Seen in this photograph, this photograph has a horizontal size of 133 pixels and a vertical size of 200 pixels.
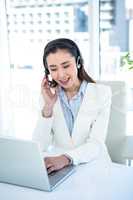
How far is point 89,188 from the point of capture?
1006 millimetres

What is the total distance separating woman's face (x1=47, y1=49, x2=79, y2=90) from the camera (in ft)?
4.70

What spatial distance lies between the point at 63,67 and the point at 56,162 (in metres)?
0.50

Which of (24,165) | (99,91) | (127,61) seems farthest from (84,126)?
(127,61)

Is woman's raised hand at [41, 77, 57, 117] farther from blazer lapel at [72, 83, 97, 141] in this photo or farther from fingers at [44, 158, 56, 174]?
fingers at [44, 158, 56, 174]

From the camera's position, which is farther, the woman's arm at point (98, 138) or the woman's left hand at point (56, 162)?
the woman's arm at point (98, 138)

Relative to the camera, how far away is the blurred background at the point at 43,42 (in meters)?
2.57

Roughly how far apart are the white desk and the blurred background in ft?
4.44

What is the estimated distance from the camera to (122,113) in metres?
1.61

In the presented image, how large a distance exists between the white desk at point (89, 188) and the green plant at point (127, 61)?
1547mm

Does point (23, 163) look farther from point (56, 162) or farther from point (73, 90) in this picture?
point (73, 90)

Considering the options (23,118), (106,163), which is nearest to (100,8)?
(23,118)

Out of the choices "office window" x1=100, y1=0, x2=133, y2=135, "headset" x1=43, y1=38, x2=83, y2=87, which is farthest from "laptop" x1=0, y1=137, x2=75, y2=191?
"office window" x1=100, y1=0, x2=133, y2=135

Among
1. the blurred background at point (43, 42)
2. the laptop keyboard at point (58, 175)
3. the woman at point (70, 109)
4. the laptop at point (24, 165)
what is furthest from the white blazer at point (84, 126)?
the blurred background at point (43, 42)

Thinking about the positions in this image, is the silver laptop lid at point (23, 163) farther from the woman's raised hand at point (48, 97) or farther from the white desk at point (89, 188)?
the woman's raised hand at point (48, 97)
